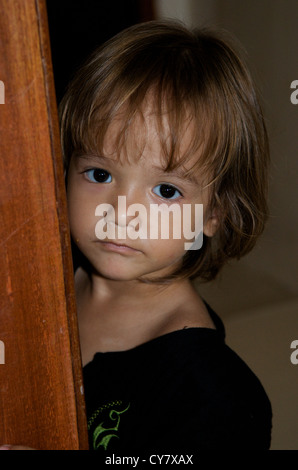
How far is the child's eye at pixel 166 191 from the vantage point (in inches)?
26.3

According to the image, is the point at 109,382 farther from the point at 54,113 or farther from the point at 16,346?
the point at 54,113

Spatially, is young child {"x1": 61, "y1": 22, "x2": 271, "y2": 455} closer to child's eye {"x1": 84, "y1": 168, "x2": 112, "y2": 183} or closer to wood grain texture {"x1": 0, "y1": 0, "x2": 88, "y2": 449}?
child's eye {"x1": 84, "y1": 168, "x2": 112, "y2": 183}

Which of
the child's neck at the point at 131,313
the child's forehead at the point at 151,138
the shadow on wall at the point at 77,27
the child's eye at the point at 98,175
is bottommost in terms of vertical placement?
the child's neck at the point at 131,313

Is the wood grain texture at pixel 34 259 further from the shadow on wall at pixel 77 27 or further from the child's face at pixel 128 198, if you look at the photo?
the shadow on wall at pixel 77 27

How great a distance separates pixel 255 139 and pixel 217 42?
123 mm

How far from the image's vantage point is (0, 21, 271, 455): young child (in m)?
0.65

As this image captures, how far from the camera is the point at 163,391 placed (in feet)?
2.21

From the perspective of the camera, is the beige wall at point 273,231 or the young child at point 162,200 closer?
the young child at point 162,200

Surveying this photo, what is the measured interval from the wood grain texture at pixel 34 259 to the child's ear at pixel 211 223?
351 millimetres

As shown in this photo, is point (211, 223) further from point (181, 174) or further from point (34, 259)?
point (34, 259)

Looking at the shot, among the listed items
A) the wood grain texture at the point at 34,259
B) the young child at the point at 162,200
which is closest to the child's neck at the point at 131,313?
the young child at the point at 162,200

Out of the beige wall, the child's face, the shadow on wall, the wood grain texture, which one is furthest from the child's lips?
the shadow on wall

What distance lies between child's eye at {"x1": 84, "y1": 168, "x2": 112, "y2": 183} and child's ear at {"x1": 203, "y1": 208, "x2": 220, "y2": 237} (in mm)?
147
